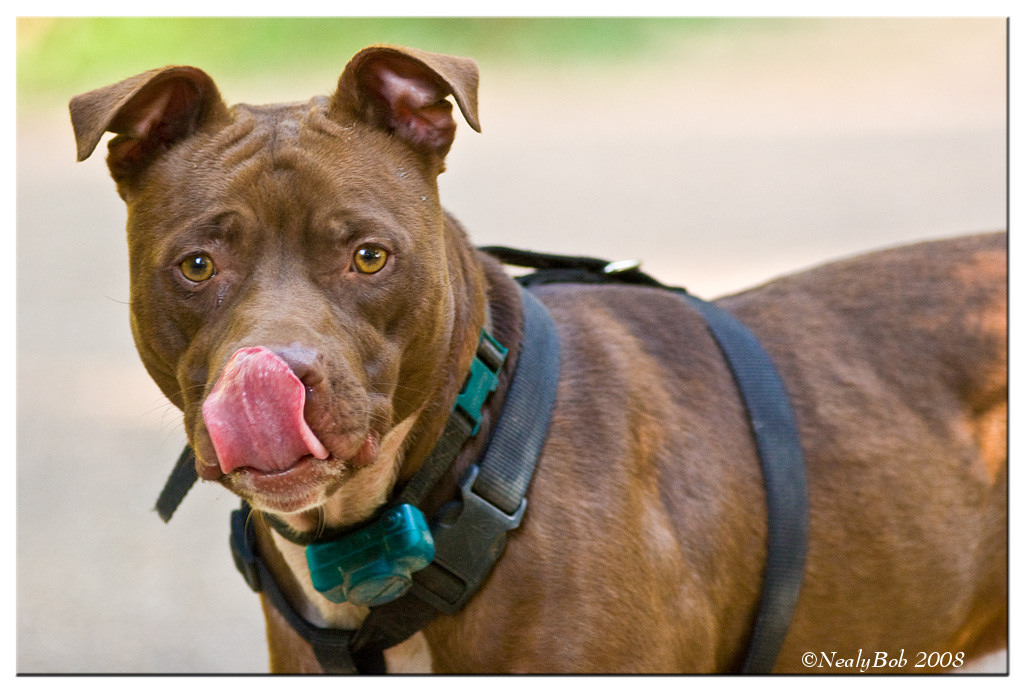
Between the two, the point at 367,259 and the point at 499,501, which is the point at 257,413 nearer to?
the point at 367,259

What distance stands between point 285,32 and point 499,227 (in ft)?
9.69

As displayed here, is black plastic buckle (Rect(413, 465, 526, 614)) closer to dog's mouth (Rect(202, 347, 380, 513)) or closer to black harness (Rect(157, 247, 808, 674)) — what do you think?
black harness (Rect(157, 247, 808, 674))

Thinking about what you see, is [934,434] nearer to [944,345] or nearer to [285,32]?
[944,345]

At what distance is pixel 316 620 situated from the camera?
2488 millimetres

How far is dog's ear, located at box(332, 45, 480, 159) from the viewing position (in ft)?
7.23

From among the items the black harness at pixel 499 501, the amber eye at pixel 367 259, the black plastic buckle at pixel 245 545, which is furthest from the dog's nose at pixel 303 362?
the black plastic buckle at pixel 245 545

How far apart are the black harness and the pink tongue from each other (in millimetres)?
443

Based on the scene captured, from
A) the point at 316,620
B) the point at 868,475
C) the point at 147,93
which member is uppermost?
the point at 147,93

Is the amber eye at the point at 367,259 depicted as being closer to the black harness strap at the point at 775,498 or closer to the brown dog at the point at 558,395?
the brown dog at the point at 558,395

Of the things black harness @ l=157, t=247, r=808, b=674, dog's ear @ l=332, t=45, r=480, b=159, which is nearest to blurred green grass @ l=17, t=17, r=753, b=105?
dog's ear @ l=332, t=45, r=480, b=159

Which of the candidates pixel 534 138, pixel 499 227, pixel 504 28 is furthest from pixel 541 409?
pixel 534 138

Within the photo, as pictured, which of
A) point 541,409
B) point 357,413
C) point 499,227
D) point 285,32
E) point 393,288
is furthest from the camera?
point 499,227

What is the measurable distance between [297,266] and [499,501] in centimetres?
65

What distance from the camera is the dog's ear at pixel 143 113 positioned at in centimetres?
212
